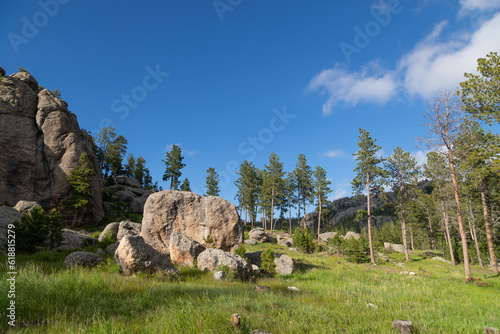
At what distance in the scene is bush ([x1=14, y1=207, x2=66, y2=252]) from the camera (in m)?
16.3

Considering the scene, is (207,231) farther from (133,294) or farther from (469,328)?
(469,328)

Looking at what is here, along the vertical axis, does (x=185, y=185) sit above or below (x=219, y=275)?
above

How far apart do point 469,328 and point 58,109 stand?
170ft

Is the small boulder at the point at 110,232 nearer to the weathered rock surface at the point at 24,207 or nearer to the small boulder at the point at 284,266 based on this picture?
the weathered rock surface at the point at 24,207

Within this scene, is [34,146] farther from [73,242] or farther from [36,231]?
[36,231]

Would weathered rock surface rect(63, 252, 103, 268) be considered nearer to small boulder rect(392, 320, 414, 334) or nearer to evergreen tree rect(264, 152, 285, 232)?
small boulder rect(392, 320, 414, 334)

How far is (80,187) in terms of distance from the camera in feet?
113

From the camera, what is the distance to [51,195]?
34469 millimetres

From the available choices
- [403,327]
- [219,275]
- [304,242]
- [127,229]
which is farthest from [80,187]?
[403,327]

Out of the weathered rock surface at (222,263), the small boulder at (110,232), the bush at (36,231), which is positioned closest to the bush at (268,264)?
the weathered rock surface at (222,263)

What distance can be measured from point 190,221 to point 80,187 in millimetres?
25643

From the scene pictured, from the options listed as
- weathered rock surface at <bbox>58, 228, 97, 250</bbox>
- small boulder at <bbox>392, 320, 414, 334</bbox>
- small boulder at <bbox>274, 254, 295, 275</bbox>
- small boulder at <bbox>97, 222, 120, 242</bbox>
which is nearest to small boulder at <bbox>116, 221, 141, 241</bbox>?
small boulder at <bbox>97, 222, 120, 242</bbox>

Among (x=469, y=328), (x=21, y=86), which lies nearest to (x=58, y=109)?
(x=21, y=86)

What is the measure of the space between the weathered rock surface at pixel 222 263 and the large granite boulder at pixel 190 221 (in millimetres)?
4427
